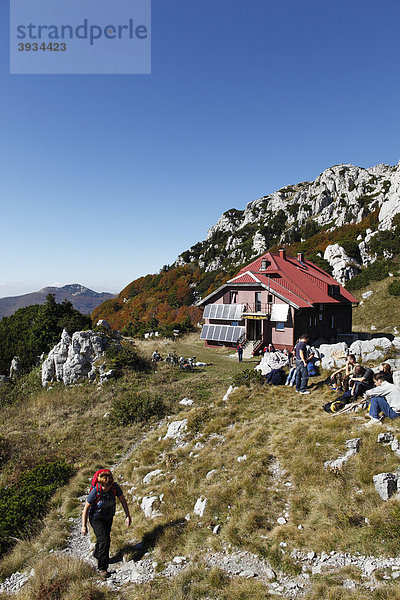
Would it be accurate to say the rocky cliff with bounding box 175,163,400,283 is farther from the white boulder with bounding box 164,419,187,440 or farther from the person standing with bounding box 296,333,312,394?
the white boulder with bounding box 164,419,187,440

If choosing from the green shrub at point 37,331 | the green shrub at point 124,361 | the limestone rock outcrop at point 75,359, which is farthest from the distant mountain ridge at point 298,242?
the green shrub at point 124,361

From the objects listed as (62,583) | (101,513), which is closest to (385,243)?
(101,513)

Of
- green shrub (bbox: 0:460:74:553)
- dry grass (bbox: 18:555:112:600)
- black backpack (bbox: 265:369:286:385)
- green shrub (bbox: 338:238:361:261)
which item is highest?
green shrub (bbox: 338:238:361:261)

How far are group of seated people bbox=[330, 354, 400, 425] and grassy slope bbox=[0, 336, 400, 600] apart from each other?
0.61 m

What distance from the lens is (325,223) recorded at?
91250mm

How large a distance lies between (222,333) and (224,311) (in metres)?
2.41

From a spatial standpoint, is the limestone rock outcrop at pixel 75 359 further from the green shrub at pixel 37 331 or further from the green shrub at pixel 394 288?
the green shrub at pixel 394 288

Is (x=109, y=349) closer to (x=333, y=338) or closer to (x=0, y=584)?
(x=0, y=584)

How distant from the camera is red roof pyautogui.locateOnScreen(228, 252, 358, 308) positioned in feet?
104

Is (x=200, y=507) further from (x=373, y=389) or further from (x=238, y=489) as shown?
(x=373, y=389)

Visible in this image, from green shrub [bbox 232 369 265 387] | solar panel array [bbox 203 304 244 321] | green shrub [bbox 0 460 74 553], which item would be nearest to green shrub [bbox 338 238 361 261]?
solar panel array [bbox 203 304 244 321]

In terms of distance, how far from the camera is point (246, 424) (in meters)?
11.7

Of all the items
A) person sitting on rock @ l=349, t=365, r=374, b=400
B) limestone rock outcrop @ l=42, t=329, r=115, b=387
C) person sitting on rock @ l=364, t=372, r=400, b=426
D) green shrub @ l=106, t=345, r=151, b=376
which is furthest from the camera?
limestone rock outcrop @ l=42, t=329, r=115, b=387

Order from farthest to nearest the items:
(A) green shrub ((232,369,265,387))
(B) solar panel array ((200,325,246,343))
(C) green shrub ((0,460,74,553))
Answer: (B) solar panel array ((200,325,246,343)) → (A) green shrub ((232,369,265,387)) → (C) green shrub ((0,460,74,553))
